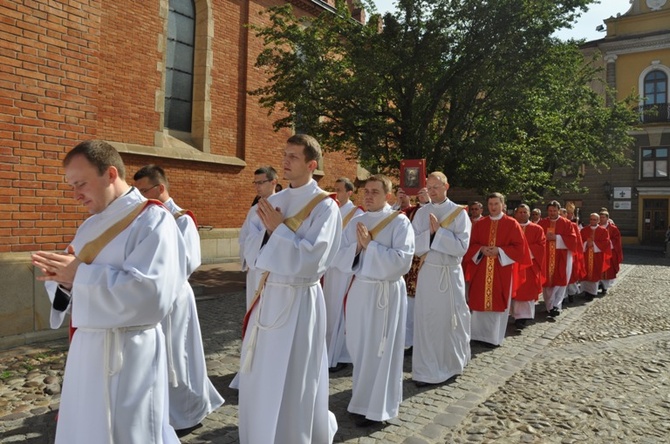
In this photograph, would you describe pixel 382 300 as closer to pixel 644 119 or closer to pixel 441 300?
pixel 441 300

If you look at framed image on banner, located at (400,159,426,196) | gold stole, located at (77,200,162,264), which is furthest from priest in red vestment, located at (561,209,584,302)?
gold stole, located at (77,200,162,264)

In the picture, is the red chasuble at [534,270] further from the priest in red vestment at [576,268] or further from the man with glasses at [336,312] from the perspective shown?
the man with glasses at [336,312]

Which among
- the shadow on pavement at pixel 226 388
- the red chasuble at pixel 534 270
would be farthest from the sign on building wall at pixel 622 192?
the shadow on pavement at pixel 226 388

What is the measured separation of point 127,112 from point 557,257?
9993 millimetres

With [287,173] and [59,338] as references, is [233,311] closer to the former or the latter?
[59,338]

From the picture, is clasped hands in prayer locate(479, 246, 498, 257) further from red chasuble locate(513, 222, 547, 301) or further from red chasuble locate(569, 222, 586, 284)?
red chasuble locate(569, 222, 586, 284)

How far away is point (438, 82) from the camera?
33.1 ft

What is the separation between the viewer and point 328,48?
1050 cm

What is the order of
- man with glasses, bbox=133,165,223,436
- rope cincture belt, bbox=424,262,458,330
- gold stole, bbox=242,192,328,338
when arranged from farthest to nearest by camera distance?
rope cincture belt, bbox=424,262,458,330, man with glasses, bbox=133,165,223,436, gold stole, bbox=242,192,328,338

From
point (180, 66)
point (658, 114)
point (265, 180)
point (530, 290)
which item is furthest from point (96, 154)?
point (658, 114)

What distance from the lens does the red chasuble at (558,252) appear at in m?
9.41

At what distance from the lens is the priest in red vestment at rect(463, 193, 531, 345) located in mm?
6812

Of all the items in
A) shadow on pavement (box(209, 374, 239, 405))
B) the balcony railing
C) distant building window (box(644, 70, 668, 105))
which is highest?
distant building window (box(644, 70, 668, 105))

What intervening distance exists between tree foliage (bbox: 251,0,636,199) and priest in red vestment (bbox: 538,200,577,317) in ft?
3.73
